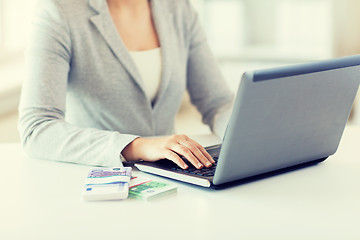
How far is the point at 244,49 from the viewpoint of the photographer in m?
3.65

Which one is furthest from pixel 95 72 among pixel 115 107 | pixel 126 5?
pixel 126 5

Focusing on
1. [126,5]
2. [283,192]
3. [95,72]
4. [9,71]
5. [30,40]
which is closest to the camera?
[283,192]

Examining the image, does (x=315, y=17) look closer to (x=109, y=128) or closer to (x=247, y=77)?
(x=109, y=128)

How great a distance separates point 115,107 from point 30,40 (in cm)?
32

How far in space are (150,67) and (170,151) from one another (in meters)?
0.63

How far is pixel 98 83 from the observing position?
1.54m

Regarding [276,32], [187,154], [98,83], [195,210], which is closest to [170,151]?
[187,154]

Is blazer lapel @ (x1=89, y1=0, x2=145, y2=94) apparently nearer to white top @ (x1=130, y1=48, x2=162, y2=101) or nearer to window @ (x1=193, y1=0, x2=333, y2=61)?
white top @ (x1=130, y1=48, x2=162, y2=101)

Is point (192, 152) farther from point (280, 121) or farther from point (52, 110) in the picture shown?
point (52, 110)

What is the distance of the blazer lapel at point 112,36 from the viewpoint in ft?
4.97

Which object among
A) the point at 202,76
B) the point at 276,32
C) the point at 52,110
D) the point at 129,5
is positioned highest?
the point at 129,5

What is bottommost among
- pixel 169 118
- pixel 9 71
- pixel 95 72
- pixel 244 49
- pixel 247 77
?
pixel 244 49

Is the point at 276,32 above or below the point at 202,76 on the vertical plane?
below

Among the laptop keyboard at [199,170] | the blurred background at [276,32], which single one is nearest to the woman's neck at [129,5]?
the laptop keyboard at [199,170]
